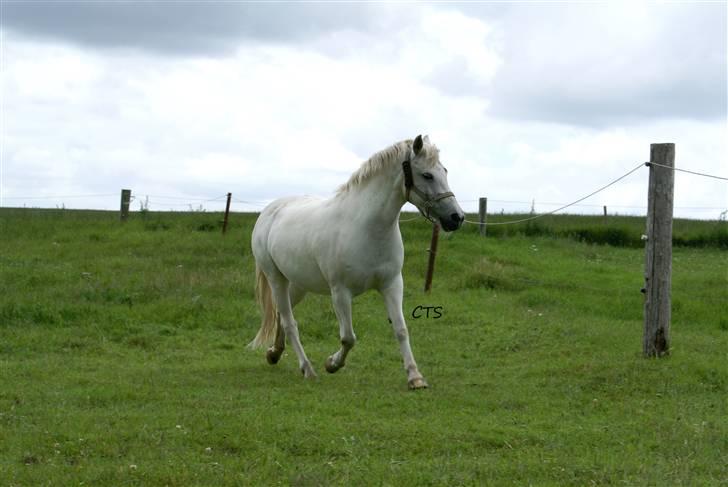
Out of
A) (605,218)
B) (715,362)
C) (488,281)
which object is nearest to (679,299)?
(488,281)

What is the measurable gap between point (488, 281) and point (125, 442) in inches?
405

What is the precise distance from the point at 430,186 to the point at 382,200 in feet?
1.88

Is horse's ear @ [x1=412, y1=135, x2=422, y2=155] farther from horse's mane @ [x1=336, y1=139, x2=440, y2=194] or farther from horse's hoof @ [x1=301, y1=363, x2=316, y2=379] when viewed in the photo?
horse's hoof @ [x1=301, y1=363, x2=316, y2=379]

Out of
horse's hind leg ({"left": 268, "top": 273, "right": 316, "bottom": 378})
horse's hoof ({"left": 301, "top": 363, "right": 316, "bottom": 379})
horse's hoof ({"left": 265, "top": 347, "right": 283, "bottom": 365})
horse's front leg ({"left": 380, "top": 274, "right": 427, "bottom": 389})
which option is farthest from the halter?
horse's hoof ({"left": 265, "top": 347, "right": 283, "bottom": 365})

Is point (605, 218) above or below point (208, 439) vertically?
above

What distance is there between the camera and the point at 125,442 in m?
6.82

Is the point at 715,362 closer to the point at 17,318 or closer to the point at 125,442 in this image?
the point at 125,442

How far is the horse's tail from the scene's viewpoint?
1109 cm

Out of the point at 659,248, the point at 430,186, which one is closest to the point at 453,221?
the point at 430,186

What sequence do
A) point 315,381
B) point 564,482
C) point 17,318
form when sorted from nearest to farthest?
1. point 564,482
2. point 315,381
3. point 17,318

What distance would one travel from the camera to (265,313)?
36.5ft

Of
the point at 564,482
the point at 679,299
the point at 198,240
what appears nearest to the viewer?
the point at 564,482

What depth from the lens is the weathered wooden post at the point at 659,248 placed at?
9836 mm

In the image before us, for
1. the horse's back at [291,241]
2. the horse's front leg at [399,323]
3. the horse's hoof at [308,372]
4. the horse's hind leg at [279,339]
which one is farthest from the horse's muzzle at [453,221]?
the horse's hind leg at [279,339]
